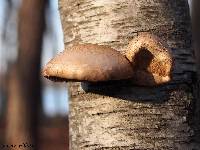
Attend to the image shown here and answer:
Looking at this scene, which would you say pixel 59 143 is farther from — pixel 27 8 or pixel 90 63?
pixel 90 63

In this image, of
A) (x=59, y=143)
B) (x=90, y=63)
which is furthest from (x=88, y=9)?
(x=59, y=143)

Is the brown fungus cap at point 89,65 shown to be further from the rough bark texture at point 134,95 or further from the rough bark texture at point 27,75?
the rough bark texture at point 27,75

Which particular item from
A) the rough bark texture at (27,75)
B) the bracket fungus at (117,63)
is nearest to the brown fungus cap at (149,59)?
the bracket fungus at (117,63)

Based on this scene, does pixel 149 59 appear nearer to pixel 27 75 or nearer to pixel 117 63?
pixel 117 63

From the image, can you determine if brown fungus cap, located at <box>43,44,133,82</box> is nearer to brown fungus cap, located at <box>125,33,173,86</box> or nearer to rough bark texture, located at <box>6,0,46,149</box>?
brown fungus cap, located at <box>125,33,173,86</box>

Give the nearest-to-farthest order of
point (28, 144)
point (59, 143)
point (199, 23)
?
point (28, 144)
point (199, 23)
point (59, 143)

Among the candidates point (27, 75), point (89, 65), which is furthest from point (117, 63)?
point (27, 75)
